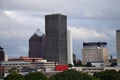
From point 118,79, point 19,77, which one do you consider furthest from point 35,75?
point 118,79

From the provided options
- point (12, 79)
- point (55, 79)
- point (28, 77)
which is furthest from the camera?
point (55, 79)

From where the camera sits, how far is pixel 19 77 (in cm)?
Result: 16938

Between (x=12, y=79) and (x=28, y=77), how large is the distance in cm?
1668

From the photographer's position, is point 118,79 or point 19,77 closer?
point 19,77

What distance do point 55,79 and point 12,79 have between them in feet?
107

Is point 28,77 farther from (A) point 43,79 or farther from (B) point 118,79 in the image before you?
(B) point 118,79

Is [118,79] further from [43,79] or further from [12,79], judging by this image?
[12,79]

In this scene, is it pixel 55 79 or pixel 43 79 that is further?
pixel 55 79

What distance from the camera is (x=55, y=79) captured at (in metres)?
197

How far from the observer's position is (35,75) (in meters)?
186

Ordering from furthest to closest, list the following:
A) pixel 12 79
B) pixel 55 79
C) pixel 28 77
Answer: pixel 55 79, pixel 28 77, pixel 12 79

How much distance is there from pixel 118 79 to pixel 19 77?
4745cm

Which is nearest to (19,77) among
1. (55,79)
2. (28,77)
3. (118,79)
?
(28,77)

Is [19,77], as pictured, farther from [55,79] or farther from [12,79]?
[55,79]
